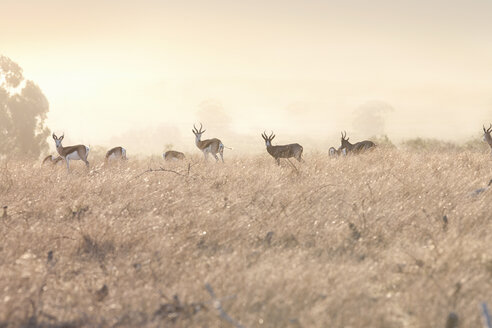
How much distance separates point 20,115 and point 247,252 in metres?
40.7

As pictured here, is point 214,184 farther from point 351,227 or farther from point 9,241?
point 9,241

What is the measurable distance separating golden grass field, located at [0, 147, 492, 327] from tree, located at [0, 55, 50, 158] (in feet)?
113

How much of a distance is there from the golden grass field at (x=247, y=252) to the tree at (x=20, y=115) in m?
34.4

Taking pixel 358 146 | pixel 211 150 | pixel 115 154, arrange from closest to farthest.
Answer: pixel 358 146, pixel 115 154, pixel 211 150

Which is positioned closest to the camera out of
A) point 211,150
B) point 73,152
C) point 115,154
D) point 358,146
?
point 73,152

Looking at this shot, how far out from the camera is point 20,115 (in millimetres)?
40219

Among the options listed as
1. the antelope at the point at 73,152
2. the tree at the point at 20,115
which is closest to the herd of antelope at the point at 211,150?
the antelope at the point at 73,152

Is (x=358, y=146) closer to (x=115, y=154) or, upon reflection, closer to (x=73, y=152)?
(x=115, y=154)

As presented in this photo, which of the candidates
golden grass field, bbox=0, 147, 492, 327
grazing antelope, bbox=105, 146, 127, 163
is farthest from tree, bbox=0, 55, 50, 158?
golden grass field, bbox=0, 147, 492, 327

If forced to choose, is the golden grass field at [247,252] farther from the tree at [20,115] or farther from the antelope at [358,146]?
the tree at [20,115]

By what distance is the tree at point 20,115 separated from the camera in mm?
39625

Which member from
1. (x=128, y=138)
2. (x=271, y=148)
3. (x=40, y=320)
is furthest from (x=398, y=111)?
(x=40, y=320)

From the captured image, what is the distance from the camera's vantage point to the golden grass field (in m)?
4.16

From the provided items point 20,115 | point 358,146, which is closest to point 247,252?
point 358,146
